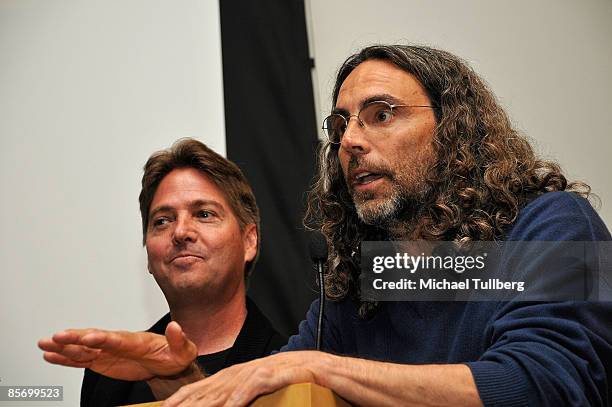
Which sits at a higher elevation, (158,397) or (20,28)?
(20,28)

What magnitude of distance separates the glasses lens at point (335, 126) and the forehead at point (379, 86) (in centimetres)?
3

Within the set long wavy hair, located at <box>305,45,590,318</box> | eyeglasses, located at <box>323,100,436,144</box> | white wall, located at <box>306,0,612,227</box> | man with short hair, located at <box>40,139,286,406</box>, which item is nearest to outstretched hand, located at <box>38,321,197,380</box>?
long wavy hair, located at <box>305,45,590,318</box>

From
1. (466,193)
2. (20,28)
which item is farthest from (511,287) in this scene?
(20,28)

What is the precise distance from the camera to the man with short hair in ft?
7.76

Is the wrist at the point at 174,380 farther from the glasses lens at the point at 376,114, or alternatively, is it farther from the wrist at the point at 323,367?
the glasses lens at the point at 376,114

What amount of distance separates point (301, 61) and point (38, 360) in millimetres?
1317

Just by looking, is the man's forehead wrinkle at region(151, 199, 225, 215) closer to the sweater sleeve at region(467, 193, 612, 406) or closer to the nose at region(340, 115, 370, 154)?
the nose at region(340, 115, 370, 154)

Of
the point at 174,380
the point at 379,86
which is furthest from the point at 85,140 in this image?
the point at 174,380

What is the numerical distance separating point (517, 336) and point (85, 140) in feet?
6.14

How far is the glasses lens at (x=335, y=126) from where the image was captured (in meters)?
2.03

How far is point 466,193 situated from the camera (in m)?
1.85

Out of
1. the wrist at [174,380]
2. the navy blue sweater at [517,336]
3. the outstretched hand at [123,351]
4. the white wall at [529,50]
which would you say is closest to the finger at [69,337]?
the outstretched hand at [123,351]

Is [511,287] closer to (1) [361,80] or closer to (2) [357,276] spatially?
(2) [357,276]

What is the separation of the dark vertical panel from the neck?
0.21m
